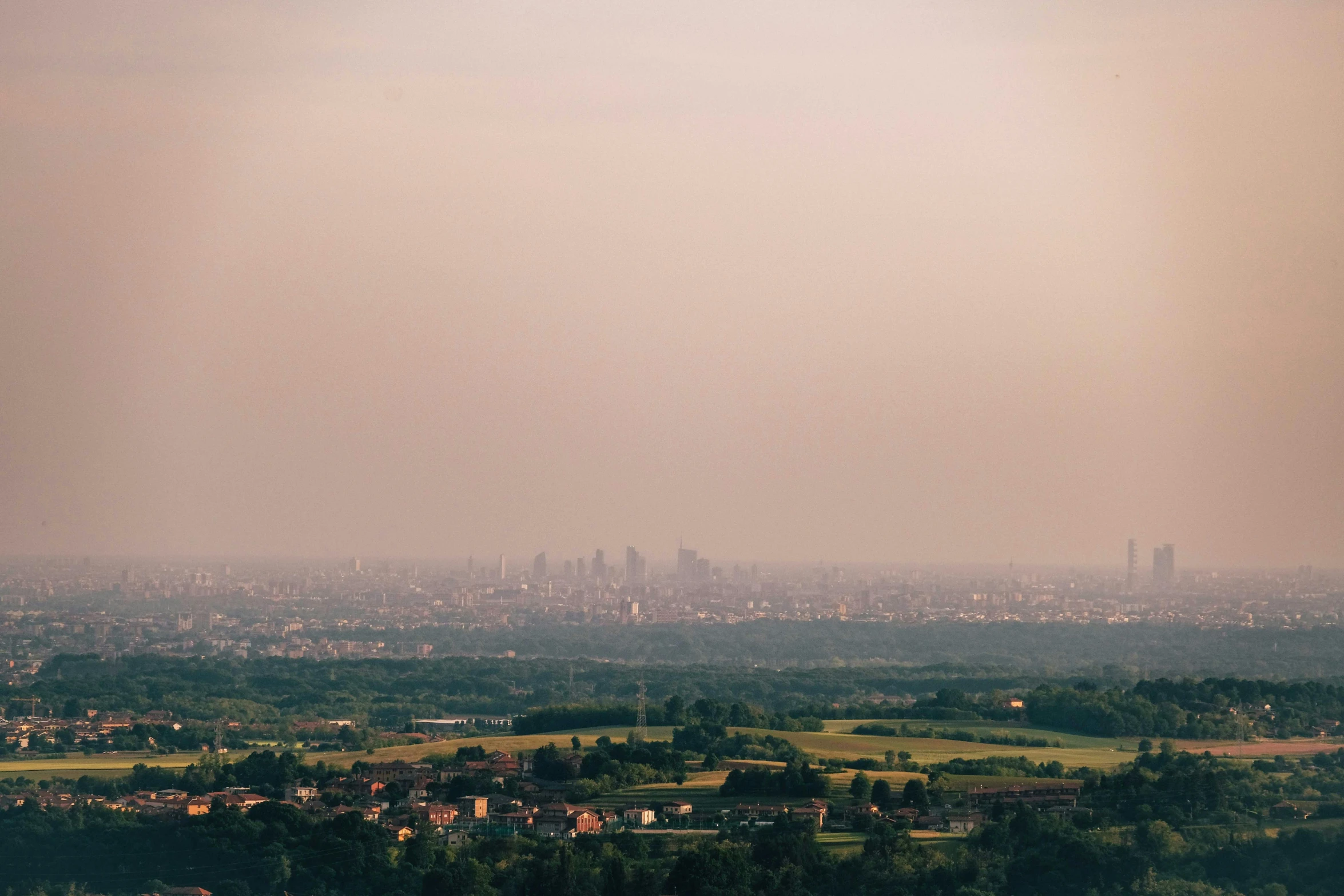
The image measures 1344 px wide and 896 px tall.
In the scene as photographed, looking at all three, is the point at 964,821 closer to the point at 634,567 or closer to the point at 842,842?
the point at 842,842

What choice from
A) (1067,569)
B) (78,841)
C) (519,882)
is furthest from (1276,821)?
(1067,569)

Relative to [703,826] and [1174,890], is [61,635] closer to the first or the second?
[703,826]

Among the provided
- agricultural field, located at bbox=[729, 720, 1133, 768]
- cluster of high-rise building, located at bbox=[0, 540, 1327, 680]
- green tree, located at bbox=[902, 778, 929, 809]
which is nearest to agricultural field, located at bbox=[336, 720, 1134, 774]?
agricultural field, located at bbox=[729, 720, 1133, 768]

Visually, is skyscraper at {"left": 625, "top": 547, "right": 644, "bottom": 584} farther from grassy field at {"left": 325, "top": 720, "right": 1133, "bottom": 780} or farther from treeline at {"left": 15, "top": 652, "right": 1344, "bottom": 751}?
grassy field at {"left": 325, "top": 720, "right": 1133, "bottom": 780}

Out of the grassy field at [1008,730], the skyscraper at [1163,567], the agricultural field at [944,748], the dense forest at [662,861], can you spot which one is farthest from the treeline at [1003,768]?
the skyscraper at [1163,567]

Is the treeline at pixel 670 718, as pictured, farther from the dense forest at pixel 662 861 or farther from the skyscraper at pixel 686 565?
the skyscraper at pixel 686 565

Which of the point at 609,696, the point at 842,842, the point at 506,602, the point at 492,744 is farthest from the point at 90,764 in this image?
the point at 506,602

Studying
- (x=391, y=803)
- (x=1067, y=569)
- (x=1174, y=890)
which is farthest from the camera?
(x=1067, y=569)
